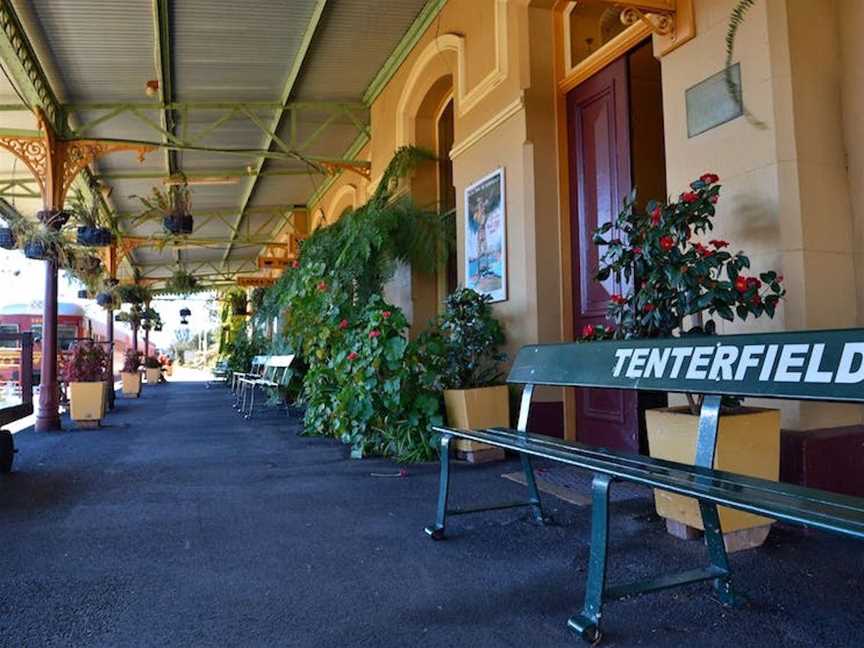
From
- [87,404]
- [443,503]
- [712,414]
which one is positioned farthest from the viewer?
[87,404]

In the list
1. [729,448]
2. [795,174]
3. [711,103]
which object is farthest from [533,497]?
[711,103]

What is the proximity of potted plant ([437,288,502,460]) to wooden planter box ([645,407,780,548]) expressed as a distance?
2127 mm

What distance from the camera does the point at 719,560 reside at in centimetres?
214

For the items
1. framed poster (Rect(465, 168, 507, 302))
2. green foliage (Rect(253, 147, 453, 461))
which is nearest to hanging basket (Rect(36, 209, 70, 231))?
green foliage (Rect(253, 147, 453, 461))

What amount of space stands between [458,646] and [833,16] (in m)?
3.58

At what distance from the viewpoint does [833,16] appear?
3283 millimetres

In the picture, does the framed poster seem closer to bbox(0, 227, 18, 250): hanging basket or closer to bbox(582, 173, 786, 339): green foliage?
bbox(582, 173, 786, 339): green foliage

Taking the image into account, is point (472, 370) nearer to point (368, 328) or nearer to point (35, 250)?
point (368, 328)

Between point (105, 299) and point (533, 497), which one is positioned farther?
point (105, 299)

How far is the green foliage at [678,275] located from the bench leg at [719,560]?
3.14 feet

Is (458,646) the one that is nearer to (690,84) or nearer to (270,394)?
(690,84)

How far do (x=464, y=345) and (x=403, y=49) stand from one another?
4.87 metres

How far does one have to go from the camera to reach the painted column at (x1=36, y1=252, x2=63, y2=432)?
25.0 feet

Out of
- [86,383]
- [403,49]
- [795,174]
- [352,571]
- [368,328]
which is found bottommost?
[352,571]
